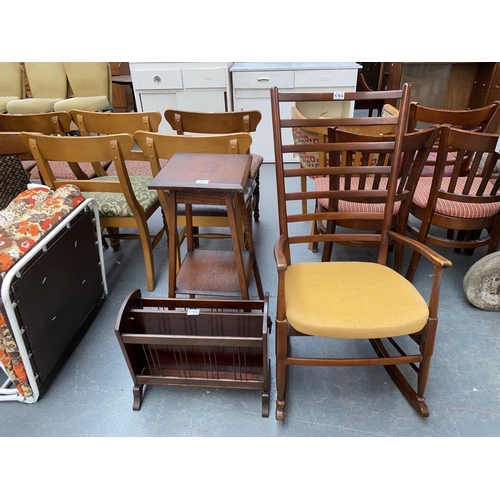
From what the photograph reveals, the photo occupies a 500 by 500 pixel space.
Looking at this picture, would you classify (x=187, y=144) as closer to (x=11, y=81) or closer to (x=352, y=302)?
(x=352, y=302)

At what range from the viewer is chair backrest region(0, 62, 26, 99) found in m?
4.04

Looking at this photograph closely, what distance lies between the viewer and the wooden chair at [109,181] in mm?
1506

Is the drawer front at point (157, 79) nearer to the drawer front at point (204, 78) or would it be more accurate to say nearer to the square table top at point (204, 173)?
the drawer front at point (204, 78)

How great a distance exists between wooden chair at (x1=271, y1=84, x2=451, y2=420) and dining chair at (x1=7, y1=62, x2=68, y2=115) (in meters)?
3.59

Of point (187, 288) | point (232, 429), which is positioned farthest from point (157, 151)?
point (232, 429)

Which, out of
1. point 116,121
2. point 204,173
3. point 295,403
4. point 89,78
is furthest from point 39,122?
point 89,78

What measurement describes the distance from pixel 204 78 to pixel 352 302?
2836 mm

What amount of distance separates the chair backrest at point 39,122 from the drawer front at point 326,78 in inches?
83.6

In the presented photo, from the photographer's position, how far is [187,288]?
1.48 meters

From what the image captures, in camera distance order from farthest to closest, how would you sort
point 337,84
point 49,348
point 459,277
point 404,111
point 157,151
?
point 337,84 → point 459,277 → point 157,151 → point 49,348 → point 404,111

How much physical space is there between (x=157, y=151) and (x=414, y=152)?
3.51 feet

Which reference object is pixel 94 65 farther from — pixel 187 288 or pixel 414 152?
pixel 414 152

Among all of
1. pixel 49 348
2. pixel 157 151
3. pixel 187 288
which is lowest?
pixel 49 348

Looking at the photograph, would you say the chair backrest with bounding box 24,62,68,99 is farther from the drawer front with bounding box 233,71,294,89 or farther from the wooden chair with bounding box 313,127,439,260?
the wooden chair with bounding box 313,127,439,260
